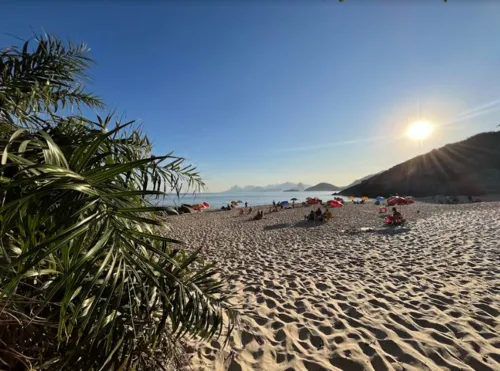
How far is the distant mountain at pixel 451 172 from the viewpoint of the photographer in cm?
5152

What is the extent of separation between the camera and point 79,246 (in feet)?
3.40

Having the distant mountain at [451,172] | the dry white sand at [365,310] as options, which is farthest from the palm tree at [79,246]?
the distant mountain at [451,172]

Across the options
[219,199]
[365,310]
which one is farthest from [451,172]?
[365,310]

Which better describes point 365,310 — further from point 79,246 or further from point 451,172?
point 451,172

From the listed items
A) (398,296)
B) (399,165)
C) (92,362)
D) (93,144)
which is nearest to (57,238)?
(93,144)

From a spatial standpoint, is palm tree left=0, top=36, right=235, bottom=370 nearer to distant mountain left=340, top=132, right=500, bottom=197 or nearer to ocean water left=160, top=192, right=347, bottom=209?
ocean water left=160, top=192, right=347, bottom=209

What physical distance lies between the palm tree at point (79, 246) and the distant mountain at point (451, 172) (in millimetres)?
61477

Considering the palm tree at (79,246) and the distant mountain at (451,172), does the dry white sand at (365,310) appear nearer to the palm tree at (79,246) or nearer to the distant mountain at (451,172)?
the palm tree at (79,246)

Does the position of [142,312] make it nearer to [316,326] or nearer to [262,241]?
[316,326]

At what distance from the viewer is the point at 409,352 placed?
2.77 meters

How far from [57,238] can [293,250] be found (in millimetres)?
8001

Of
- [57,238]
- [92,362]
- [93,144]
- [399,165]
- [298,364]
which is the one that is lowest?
[298,364]

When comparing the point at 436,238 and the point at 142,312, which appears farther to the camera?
the point at 436,238

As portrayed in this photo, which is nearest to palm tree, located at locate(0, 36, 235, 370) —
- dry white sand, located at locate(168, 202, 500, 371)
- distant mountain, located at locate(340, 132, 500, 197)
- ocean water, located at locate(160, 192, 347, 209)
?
ocean water, located at locate(160, 192, 347, 209)
